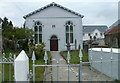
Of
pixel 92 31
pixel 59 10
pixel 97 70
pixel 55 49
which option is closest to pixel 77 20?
pixel 59 10

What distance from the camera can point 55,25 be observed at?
34719 millimetres

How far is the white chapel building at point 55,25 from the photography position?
113 feet

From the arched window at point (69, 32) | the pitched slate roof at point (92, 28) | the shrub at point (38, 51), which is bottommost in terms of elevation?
the shrub at point (38, 51)

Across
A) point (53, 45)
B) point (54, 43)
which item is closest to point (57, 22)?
point (54, 43)

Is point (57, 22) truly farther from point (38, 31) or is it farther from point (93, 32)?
point (93, 32)

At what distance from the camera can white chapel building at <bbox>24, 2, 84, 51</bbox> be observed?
34.6 m

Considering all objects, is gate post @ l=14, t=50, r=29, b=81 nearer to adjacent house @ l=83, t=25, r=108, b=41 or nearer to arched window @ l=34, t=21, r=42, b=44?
arched window @ l=34, t=21, r=42, b=44


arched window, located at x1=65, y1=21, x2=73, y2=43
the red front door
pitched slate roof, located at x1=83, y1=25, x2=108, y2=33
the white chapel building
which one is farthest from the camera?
pitched slate roof, located at x1=83, y1=25, x2=108, y2=33

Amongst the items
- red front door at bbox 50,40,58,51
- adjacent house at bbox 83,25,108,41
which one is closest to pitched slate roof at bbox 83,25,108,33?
adjacent house at bbox 83,25,108,41

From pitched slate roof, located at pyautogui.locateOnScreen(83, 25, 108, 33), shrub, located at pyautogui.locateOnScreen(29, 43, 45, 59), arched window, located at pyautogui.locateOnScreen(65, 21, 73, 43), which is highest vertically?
pitched slate roof, located at pyautogui.locateOnScreen(83, 25, 108, 33)

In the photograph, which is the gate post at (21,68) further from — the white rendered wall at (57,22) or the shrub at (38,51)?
the white rendered wall at (57,22)

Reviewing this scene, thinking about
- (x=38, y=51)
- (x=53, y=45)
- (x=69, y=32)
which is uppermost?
(x=69, y=32)

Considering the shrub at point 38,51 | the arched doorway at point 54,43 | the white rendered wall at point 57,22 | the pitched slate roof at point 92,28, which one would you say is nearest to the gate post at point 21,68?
the shrub at point 38,51

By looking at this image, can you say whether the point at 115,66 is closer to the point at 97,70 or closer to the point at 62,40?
the point at 97,70
